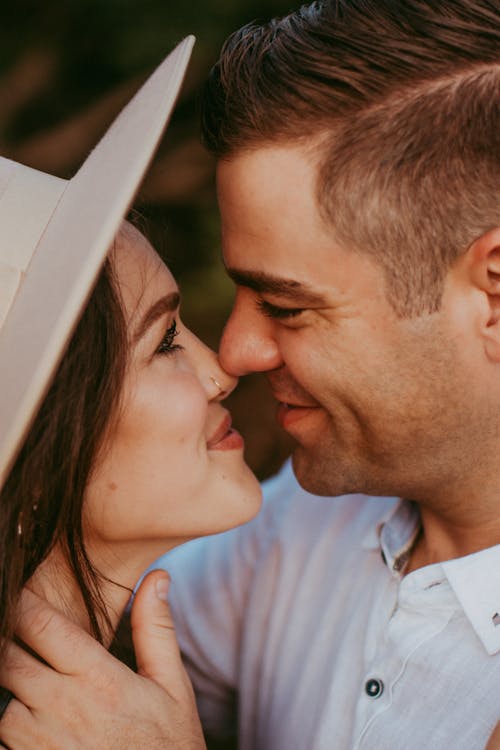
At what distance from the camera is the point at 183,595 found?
9.64 feet

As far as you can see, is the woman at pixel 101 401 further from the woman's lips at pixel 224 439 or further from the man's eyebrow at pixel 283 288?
the man's eyebrow at pixel 283 288

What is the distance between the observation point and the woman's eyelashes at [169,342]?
226 cm

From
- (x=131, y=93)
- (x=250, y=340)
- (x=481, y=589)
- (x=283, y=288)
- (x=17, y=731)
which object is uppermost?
(x=131, y=93)

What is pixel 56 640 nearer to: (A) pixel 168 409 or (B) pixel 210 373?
(A) pixel 168 409

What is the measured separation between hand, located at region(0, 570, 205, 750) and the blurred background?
1.94 meters

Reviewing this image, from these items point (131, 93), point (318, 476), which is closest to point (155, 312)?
point (318, 476)

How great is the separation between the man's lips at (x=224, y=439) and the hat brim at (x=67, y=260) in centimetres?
75

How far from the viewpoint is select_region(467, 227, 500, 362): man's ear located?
219cm

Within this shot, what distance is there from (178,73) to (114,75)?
2.53 m

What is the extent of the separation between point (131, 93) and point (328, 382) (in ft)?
7.30

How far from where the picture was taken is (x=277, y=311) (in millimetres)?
2389

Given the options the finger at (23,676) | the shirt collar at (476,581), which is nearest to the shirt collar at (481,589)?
the shirt collar at (476,581)

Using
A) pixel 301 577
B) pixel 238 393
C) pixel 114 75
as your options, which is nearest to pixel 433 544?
pixel 301 577

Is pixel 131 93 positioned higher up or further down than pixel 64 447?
higher up
